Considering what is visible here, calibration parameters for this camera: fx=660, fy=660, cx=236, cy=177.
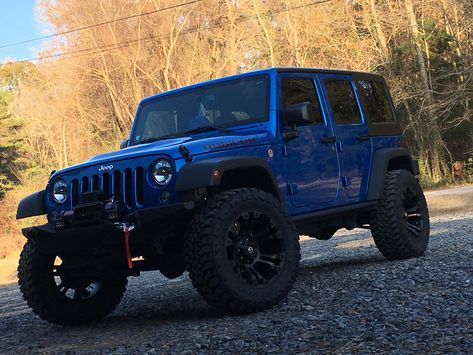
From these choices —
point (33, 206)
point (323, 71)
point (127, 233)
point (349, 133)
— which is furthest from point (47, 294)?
point (323, 71)

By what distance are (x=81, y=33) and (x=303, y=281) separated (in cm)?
3227

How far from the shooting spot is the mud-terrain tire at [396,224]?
24.7ft

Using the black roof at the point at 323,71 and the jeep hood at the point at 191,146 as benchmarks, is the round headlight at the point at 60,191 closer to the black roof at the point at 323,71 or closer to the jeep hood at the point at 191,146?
the jeep hood at the point at 191,146

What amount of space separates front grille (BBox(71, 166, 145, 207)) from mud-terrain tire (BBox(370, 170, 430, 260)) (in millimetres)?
3286

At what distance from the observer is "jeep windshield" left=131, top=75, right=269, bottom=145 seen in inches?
250

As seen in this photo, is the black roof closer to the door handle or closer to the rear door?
the rear door

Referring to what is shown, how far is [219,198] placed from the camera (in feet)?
17.1

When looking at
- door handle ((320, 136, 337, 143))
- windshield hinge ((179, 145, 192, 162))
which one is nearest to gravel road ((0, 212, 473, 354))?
windshield hinge ((179, 145, 192, 162))

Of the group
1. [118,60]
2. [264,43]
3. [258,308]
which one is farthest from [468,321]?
[118,60]

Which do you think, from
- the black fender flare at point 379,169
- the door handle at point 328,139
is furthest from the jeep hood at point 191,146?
the black fender flare at point 379,169

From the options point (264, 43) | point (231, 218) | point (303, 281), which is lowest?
point (303, 281)

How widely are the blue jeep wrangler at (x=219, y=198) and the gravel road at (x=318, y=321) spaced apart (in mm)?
332

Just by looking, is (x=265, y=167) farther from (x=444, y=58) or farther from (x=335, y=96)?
(x=444, y=58)

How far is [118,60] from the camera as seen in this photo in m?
36.3
